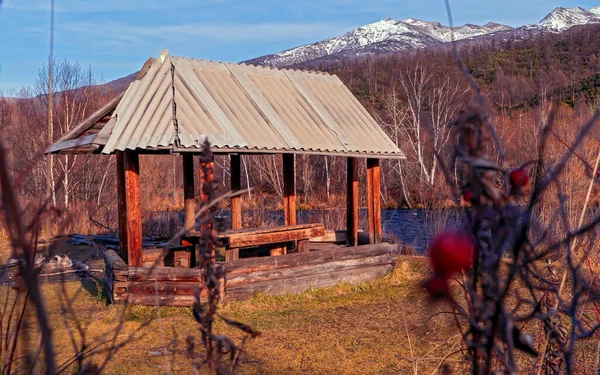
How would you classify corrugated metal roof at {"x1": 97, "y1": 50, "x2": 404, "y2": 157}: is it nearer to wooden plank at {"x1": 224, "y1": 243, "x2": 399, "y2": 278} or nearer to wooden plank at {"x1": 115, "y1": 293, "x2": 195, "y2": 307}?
wooden plank at {"x1": 224, "y1": 243, "x2": 399, "y2": 278}

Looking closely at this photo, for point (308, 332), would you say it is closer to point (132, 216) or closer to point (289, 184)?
point (132, 216)

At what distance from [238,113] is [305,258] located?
2.61m

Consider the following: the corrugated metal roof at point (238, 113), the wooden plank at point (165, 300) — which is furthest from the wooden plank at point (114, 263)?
the corrugated metal roof at point (238, 113)

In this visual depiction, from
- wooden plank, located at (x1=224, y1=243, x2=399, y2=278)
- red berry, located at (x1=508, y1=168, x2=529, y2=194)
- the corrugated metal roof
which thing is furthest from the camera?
wooden plank, located at (x1=224, y1=243, x2=399, y2=278)

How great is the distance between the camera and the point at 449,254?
1.78ft

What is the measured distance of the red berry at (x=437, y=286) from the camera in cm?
57

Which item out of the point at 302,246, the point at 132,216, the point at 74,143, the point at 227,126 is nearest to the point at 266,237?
the point at 302,246

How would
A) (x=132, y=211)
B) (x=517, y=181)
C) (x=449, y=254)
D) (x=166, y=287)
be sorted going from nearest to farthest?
(x=449, y=254), (x=517, y=181), (x=132, y=211), (x=166, y=287)

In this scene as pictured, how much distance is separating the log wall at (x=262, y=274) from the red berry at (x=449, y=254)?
6.72m

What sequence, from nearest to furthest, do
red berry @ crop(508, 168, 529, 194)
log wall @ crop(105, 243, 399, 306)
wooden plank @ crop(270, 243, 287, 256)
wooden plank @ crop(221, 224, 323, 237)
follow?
1. red berry @ crop(508, 168, 529, 194)
2. log wall @ crop(105, 243, 399, 306)
3. wooden plank @ crop(221, 224, 323, 237)
4. wooden plank @ crop(270, 243, 287, 256)

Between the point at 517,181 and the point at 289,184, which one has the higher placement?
the point at 517,181

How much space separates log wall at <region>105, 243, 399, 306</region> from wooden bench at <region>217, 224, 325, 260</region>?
28 centimetres

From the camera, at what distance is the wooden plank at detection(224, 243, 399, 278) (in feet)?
28.6

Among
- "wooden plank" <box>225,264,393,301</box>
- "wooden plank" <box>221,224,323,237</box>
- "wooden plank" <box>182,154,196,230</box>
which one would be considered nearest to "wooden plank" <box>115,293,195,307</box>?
"wooden plank" <box>225,264,393,301</box>
